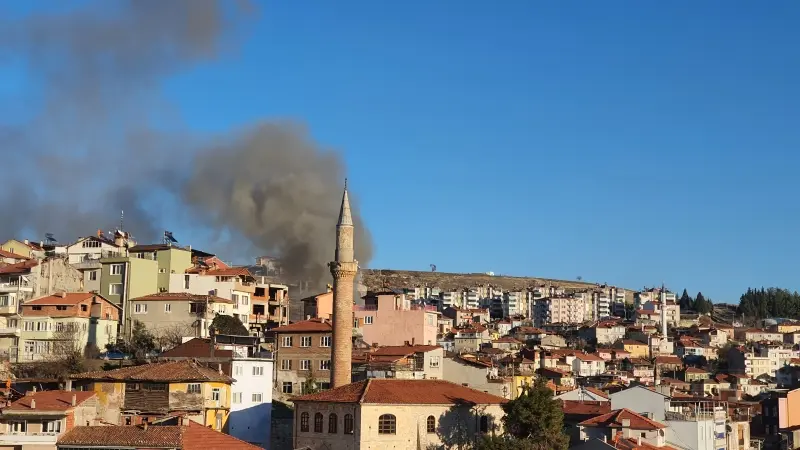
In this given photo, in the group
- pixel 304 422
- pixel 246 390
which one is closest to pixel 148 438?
pixel 304 422

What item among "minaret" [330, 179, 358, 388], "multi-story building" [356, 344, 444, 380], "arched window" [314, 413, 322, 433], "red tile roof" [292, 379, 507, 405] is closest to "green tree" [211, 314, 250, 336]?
"multi-story building" [356, 344, 444, 380]

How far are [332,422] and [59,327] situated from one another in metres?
26.1

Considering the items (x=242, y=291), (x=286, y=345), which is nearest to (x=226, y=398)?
(x=286, y=345)

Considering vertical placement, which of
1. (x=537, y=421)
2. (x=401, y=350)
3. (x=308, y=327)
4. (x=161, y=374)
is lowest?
(x=537, y=421)

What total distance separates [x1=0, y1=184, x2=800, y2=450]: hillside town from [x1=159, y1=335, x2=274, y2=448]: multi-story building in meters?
0.10

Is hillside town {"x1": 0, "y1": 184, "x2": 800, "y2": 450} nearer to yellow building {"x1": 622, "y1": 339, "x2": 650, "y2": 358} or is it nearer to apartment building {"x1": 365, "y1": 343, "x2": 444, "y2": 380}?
apartment building {"x1": 365, "y1": 343, "x2": 444, "y2": 380}

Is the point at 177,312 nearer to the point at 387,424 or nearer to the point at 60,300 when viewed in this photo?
the point at 60,300

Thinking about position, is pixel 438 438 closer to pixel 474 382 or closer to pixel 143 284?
pixel 474 382

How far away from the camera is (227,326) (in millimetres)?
73188

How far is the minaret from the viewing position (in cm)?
6288

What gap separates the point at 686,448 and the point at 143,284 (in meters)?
39.5

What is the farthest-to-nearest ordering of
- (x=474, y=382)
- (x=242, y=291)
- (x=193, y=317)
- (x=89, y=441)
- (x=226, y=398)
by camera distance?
1. (x=242, y=291)
2. (x=193, y=317)
3. (x=474, y=382)
4. (x=226, y=398)
5. (x=89, y=441)

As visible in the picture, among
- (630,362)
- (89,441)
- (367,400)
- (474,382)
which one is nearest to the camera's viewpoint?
(89,441)

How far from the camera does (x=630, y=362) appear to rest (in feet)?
409
